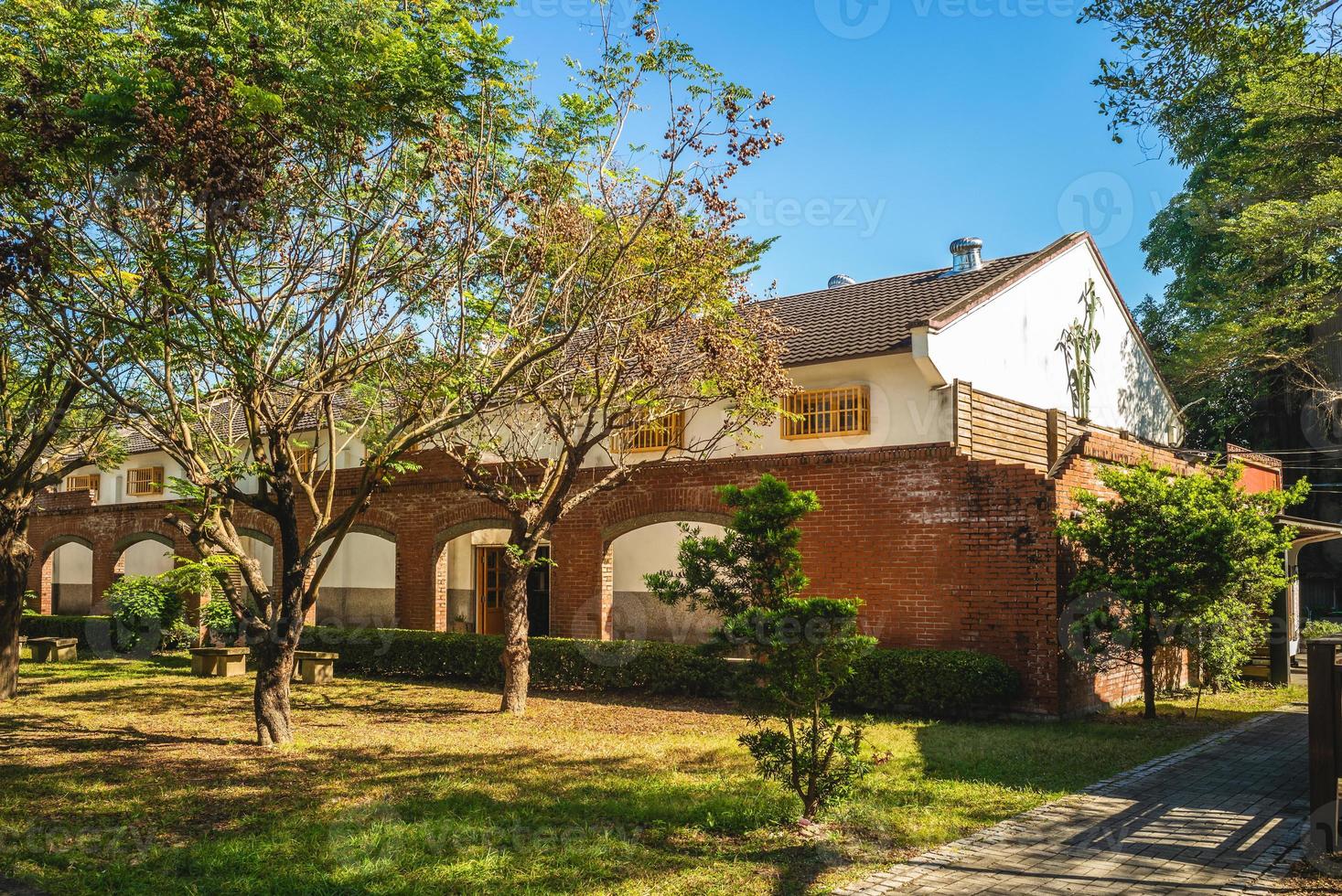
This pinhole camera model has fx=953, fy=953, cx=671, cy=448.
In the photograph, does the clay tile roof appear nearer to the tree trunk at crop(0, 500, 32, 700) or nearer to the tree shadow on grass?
the tree shadow on grass

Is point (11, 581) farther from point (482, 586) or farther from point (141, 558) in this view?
point (141, 558)

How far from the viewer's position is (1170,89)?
10.1 m

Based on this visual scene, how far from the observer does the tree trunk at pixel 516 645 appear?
12.6m

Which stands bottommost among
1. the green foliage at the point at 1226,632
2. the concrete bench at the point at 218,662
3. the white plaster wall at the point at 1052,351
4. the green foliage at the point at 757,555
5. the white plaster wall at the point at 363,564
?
the concrete bench at the point at 218,662

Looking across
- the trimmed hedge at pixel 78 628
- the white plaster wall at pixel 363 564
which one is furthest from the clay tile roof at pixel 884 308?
the trimmed hedge at pixel 78 628

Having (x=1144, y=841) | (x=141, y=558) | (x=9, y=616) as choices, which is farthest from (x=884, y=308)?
(x=141, y=558)

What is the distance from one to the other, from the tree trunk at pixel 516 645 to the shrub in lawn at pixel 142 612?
11895mm

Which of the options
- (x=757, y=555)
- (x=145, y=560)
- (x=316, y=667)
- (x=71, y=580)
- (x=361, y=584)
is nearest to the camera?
(x=757, y=555)

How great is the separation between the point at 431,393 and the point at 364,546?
1472cm

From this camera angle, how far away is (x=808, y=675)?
6.83 meters

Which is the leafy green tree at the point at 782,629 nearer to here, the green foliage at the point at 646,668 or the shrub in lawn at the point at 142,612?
the green foliage at the point at 646,668

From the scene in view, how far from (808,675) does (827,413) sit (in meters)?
8.52

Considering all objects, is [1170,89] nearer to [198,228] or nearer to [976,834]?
[976,834]

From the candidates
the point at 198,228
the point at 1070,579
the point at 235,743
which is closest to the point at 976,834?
the point at 1070,579
